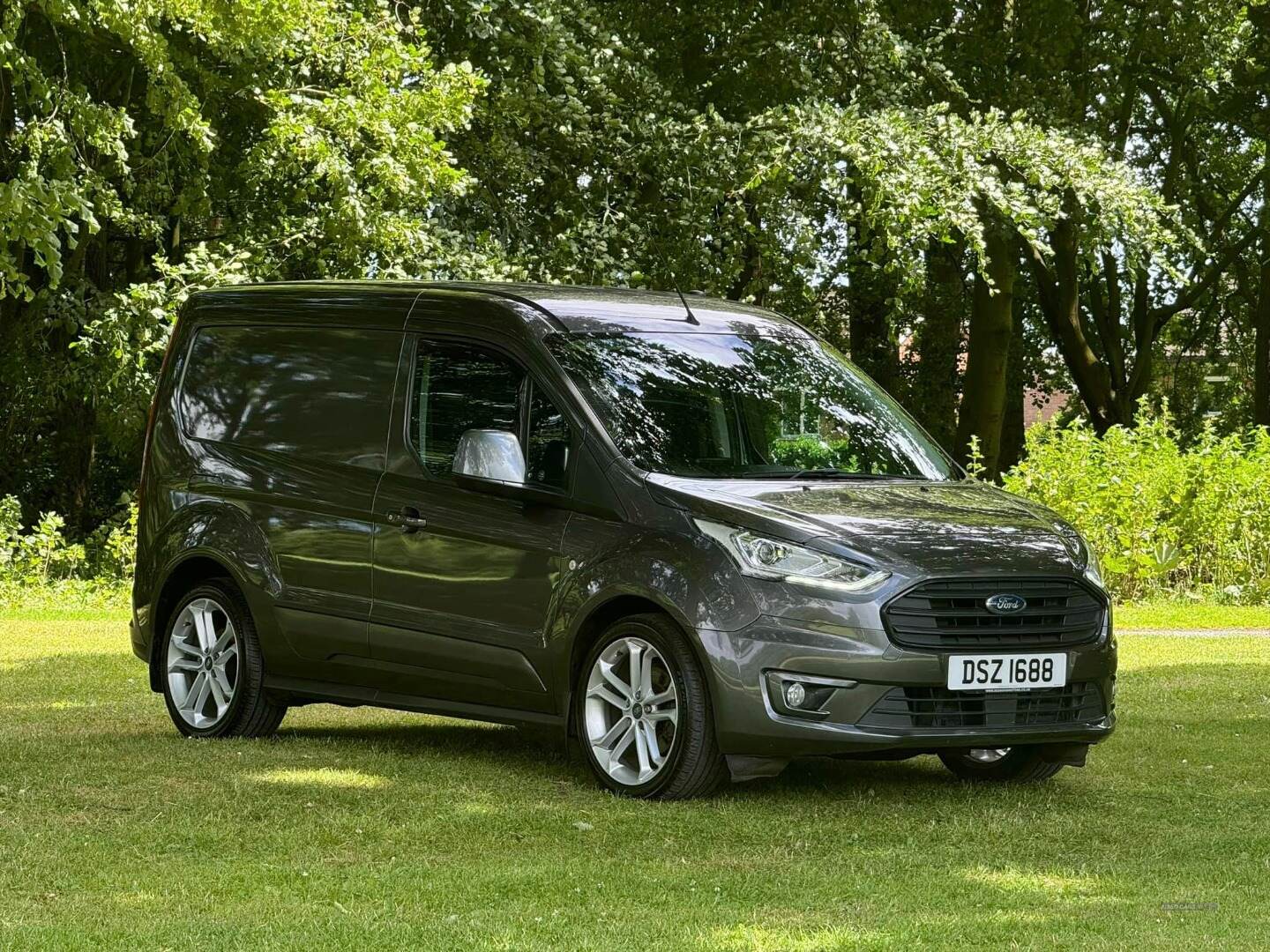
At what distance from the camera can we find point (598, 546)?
7.80m

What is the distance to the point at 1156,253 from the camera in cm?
1775

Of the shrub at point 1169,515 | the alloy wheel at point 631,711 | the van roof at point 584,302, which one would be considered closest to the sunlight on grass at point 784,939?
the alloy wheel at point 631,711

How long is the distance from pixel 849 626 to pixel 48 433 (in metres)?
17.9

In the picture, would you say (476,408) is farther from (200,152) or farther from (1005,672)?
(200,152)

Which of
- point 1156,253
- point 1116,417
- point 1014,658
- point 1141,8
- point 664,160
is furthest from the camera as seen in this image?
point 1116,417

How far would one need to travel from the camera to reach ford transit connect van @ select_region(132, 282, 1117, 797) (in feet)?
24.0

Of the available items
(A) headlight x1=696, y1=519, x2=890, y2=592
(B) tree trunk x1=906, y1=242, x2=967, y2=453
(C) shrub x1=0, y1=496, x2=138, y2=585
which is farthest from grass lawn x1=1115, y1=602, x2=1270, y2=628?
(B) tree trunk x1=906, y1=242, x2=967, y2=453

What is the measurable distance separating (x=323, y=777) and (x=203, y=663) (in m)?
1.76

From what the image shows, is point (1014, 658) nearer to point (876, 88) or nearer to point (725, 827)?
point (725, 827)

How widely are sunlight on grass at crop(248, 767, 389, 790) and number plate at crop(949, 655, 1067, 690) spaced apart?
2282 mm

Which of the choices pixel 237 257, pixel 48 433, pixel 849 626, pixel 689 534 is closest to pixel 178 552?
pixel 689 534

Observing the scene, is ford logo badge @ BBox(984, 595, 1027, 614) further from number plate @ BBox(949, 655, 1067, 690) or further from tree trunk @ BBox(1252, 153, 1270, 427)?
tree trunk @ BBox(1252, 153, 1270, 427)

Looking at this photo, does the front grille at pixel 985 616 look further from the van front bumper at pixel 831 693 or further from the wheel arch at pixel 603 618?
the wheel arch at pixel 603 618

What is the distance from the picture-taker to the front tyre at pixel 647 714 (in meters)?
7.44
